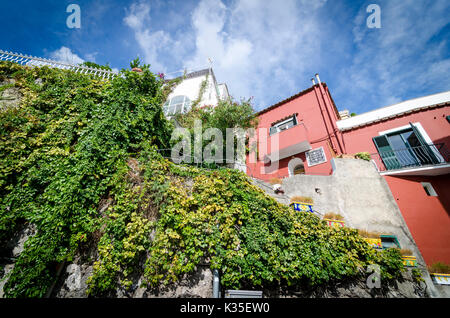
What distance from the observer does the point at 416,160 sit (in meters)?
8.09

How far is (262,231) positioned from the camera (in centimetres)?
428

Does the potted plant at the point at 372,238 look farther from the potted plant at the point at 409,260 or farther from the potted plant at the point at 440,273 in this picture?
the potted plant at the point at 440,273

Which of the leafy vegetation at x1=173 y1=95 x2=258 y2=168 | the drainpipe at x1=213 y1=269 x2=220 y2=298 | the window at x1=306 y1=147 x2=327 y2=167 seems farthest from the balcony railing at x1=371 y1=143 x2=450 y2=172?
the drainpipe at x1=213 y1=269 x2=220 y2=298

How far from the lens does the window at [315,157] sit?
969cm

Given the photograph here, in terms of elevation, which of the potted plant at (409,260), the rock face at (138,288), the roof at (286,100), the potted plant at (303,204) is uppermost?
the roof at (286,100)

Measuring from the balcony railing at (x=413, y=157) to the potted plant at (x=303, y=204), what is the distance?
5.19 metres

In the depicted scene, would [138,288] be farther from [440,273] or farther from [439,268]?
[439,268]

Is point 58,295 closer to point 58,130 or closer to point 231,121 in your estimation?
point 58,130

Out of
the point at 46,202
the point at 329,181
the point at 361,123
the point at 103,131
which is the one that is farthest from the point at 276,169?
the point at 46,202

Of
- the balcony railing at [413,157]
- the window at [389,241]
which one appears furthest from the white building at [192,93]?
the window at [389,241]

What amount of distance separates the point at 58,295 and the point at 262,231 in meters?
4.75

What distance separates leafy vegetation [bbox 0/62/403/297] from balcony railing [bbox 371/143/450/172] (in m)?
6.13

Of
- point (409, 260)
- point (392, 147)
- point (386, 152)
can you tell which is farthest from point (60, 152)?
point (392, 147)

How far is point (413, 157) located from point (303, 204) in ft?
23.2
